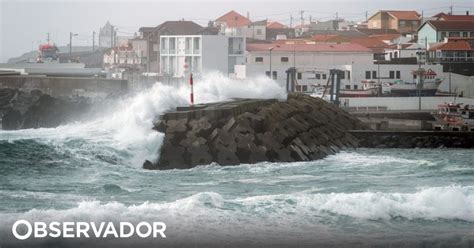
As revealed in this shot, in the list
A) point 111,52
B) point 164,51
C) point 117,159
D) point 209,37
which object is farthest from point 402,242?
point 111,52

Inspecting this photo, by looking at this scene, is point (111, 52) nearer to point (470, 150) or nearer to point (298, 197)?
point (470, 150)

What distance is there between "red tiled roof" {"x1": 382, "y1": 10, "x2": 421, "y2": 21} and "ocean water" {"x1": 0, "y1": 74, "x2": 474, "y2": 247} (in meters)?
22.5

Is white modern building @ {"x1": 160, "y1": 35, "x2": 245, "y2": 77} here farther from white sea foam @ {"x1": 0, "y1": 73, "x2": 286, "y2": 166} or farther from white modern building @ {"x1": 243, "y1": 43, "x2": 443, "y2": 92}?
white sea foam @ {"x1": 0, "y1": 73, "x2": 286, "y2": 166}

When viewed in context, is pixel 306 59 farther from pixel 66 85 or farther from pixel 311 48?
pixel 66 85

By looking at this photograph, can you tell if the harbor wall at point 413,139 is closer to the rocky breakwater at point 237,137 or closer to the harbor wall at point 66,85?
the rocky breakwater at point 237,137

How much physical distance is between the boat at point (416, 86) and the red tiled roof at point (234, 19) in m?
11.5

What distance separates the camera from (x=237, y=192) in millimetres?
11750

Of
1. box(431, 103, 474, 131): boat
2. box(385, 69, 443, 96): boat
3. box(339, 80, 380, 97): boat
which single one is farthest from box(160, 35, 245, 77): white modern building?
box(431, 103, 474, 131): boat

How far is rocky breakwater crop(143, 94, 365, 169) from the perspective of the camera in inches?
568

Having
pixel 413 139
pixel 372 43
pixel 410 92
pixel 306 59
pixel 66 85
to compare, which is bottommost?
pixel 413 139

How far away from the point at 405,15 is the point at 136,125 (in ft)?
85.6

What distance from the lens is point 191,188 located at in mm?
12016

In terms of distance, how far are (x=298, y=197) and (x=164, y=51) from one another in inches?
795

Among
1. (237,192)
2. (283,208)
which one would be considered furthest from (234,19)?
(283,208)
